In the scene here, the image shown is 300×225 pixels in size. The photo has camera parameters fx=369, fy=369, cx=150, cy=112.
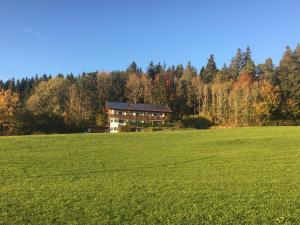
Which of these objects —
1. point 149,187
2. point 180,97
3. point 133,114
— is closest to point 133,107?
point 133,114

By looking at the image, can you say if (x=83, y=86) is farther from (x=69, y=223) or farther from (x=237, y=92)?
(x=69, y=223)

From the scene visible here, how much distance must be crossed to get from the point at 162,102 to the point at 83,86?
79.3 ft

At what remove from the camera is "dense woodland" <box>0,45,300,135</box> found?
74.1m

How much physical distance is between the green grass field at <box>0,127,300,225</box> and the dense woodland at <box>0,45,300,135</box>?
142 feet

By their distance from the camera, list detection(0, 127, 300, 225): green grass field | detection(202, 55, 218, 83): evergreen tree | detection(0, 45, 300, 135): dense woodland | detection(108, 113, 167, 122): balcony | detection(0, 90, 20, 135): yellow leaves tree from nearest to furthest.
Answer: detection(0, 127, 300, 225): green grass field < detection(0, 90, 20, 135): yellow leaves tree < detection(0, 45, 300, 135): dense woodland < detection(108, 113, 167, 122): balcony < detection(202, 55, 218, 83): evergreen tree

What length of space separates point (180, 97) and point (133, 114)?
2139 cm

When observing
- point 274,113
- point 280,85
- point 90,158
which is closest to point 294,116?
point 274,113

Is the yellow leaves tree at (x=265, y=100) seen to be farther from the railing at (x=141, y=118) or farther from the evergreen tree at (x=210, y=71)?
the evergreen tree at (x=210, y=71)

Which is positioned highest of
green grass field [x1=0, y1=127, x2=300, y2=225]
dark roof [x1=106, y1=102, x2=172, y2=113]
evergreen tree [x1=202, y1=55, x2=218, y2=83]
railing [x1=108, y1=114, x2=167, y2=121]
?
evergreen tree [x1=202, y1=55, x2=218, y2=83]

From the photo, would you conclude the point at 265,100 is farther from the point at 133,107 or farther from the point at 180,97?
the point at 133,107

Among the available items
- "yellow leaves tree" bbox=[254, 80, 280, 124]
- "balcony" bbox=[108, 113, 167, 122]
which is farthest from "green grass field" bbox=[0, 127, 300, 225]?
"balcony" bbox=[108, 113, 167, 122]

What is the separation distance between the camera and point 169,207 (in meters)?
12.2

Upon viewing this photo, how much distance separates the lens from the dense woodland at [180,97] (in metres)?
74.1

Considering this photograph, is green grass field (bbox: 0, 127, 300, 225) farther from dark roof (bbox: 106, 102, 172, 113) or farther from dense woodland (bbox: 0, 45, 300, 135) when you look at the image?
dark roof (bbox: 106, 102, 172, 113)
